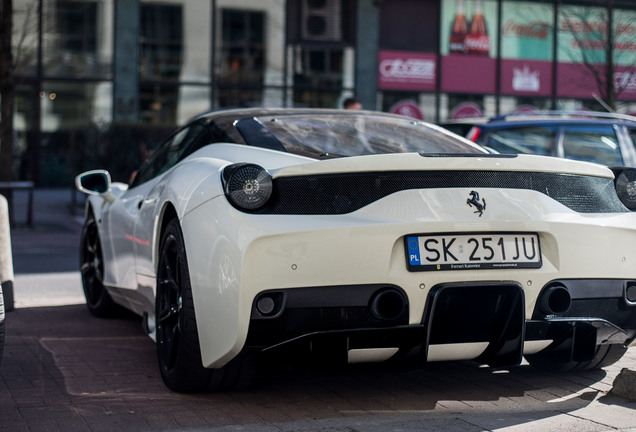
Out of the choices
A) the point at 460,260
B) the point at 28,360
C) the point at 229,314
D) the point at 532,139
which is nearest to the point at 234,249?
the point at 229,314

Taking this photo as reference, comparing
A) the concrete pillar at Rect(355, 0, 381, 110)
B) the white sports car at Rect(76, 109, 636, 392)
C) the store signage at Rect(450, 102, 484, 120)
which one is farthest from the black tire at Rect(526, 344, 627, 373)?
the store signage at Rect(450, 102, 484, 120)

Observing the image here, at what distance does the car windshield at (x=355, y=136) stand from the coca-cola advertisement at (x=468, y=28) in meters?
18.9

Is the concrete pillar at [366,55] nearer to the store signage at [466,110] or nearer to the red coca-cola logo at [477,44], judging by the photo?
the store signage at [466,110]

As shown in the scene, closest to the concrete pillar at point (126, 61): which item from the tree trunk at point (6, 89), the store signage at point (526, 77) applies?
the tree trunk at point (6, 89)

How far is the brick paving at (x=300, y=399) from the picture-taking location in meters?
3.92

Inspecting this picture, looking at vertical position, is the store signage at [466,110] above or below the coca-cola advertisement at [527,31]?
below

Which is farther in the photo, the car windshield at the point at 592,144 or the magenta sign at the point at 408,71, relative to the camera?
the magenta sign at the point at 408,71

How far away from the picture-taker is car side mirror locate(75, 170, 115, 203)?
6156 mm

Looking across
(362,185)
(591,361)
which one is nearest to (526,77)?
(591,361)

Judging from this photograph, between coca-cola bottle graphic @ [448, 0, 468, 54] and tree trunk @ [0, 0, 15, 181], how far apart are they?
12.6 metres

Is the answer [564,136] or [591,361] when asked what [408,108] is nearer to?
[564,136]

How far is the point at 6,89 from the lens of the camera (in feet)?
45.1

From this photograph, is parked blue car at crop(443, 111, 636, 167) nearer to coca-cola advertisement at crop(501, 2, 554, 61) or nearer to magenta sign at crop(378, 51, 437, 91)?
magenta sign at crop(378, 51, 437, 91)

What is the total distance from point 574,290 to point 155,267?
1976 mm
